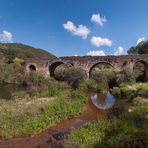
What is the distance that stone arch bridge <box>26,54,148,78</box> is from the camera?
3922cm

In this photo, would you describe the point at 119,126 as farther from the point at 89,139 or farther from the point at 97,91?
the point at 97,91

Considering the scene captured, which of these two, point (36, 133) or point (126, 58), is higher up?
point (126, 58)

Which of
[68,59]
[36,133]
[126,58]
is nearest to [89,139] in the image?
[36,133]

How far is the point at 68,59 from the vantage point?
4381cm

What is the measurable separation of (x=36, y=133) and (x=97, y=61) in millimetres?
29952

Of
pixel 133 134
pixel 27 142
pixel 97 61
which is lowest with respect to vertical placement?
→ pixel 27 142

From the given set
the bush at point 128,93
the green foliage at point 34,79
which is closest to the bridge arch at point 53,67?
the green foliage at point 34,79

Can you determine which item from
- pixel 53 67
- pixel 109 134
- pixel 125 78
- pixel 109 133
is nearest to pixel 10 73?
pixel 53 67

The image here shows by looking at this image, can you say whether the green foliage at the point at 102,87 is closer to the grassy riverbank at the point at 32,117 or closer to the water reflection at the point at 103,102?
the water reflection at the point at 103,102

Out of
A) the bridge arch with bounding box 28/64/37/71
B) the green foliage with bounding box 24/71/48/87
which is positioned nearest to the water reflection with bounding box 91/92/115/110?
the green foliage with bounding box 24/71/48/87

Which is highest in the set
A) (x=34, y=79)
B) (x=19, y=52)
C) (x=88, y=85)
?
(x=19, y=52)

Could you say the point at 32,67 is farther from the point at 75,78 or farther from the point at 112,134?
the point at 112,134

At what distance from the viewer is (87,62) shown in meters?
42.3

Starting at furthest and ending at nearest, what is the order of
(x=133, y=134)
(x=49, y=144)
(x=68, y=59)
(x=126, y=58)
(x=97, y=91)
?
(x=68, y=59)
(x=126, y=58)
(x=97, y=91)
(x=49, y=144)
(x=133, y=134)
